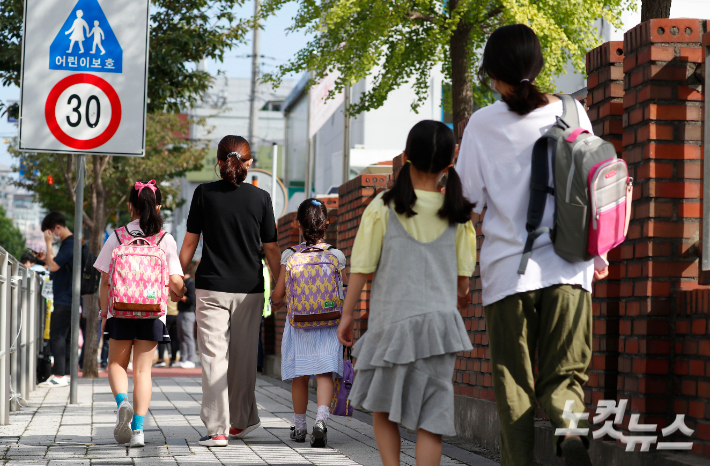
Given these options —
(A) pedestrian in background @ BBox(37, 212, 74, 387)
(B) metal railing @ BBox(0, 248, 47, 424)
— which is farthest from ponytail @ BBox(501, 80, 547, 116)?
(A) pedestrian in background @ BBox(37, 212, 74, 387)

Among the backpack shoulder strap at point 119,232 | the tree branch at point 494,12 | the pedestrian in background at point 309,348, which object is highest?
the tree branch at point 494,12

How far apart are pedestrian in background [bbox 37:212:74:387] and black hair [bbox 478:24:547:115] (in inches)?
324

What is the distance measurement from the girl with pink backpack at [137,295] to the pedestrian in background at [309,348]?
866mm

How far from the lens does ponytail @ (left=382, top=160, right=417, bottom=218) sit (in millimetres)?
3771

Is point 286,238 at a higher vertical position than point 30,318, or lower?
higher

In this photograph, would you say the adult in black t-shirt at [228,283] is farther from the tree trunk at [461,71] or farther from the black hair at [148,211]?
the tree trunk at [461,71]

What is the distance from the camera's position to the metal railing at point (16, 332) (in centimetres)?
691

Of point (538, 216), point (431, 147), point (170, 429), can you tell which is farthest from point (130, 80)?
point (538, 216)

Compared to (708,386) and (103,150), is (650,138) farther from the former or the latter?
(103,150)

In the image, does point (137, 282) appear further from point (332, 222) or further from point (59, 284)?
point (59, 284)

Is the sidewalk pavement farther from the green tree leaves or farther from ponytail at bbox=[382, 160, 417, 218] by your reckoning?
the green tree leaves

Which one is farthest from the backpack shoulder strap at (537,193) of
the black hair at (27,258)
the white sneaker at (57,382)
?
the black hair at (27,258)

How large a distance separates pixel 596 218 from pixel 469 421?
335 centimetres

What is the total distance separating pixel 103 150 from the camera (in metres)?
8.74
